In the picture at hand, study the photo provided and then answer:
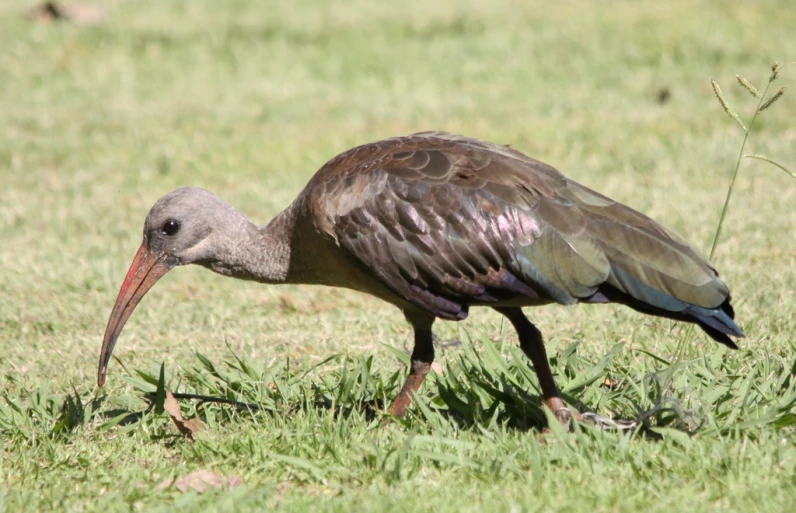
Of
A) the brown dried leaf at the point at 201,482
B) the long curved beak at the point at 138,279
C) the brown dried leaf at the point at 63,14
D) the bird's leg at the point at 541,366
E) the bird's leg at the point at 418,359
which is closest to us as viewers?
the brown dried leaf at the point at 201,482

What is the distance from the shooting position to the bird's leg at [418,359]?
171 inches

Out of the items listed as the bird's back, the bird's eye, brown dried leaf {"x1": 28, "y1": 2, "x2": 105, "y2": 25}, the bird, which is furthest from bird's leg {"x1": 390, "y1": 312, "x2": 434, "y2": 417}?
brown dried leaf {"x1": 28, "y1": 2, "x2": 105, "y2": 25}

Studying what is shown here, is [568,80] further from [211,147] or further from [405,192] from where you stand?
[405,192]

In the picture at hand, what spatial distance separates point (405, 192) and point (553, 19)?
8196mm

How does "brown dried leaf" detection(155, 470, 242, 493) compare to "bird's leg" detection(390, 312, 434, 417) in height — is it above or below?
below

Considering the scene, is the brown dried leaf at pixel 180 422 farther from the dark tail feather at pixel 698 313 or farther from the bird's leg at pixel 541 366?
the dark tail feather at pixel 698 313

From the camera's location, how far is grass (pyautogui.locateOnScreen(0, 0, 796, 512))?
372 centimetres

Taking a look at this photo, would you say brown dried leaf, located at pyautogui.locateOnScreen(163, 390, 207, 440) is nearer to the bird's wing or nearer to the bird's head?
the bird's head

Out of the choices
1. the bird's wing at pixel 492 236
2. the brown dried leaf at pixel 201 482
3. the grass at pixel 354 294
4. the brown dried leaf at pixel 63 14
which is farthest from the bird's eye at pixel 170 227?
the brown dried leaf at pixel 63 14

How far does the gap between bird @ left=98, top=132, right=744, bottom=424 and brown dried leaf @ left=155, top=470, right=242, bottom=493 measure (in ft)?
2.57

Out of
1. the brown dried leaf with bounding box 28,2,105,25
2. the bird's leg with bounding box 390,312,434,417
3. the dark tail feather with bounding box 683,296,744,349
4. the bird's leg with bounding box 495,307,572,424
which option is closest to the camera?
the dark tail feather with bounding box 683,296,744,349

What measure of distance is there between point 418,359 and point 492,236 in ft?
2.31

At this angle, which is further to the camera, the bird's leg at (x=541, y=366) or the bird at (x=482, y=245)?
the bird's leg at (x=541, y=366)

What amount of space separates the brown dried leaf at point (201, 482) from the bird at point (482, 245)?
2.57 ft
